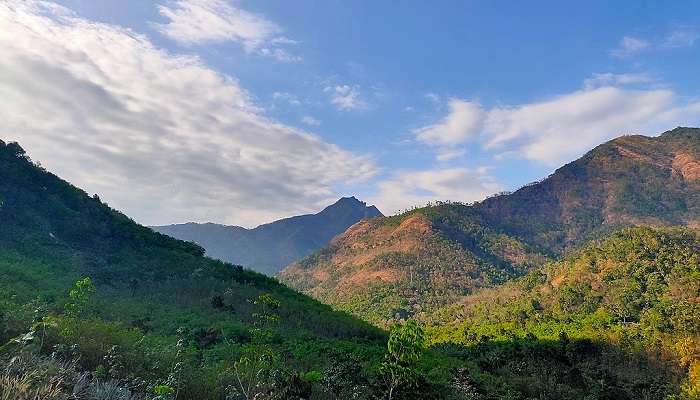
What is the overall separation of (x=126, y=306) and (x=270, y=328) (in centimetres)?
3460

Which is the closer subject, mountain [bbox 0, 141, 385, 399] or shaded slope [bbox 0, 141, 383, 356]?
mountain [bbox 0, 141, 385, 399]

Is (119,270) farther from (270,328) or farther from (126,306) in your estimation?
(270,328)

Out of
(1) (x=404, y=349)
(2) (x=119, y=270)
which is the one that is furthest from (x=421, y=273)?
(1) (x=404, y=349)

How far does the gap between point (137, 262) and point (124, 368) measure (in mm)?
51261

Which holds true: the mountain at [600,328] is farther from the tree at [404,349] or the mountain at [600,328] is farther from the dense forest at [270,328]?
the tree at [404,349]

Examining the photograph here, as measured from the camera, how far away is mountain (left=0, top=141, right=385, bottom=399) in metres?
14.8

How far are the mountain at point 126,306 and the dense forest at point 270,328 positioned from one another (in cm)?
15

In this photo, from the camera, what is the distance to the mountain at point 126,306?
14.8m

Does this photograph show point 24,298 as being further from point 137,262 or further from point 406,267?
point 406,267

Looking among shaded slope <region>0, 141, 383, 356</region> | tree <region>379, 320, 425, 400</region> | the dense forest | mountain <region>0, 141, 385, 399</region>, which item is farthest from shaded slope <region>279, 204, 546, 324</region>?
tree <region>379, 320, 425, 400</region>

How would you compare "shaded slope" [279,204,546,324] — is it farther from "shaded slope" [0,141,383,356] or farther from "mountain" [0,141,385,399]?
"mountain" [0,141,385,399]

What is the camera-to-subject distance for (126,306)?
42438 mm

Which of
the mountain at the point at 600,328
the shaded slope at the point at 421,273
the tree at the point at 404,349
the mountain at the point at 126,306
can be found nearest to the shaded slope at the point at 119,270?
the mountain at the point at 126,306

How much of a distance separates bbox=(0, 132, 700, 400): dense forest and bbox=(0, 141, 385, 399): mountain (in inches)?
5.8
